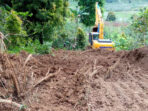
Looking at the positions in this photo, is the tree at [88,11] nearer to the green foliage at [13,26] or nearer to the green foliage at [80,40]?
the green foliage at [80,40]

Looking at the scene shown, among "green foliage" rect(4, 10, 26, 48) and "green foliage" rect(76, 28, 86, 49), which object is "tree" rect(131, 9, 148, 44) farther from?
"green foliage" rect(4, 10, 26, 48)

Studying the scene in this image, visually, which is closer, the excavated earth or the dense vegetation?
the excavated earth

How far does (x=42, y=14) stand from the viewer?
10.5 meters

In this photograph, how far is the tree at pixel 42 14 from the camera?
10.5 m

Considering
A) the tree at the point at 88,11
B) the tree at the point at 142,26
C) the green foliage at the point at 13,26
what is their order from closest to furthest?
the green foliage at the point at 13,26, the tree at the point at 142,26, the tree at the point at 88,11

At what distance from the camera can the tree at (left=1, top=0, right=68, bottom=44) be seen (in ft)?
34.6

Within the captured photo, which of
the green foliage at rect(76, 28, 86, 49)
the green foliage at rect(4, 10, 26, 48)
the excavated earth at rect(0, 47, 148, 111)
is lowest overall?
the green foliage at rect(76, 28, 86, 49)

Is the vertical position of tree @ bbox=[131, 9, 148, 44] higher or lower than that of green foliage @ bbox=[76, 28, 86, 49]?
higher

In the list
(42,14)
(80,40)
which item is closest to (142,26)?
(80,40)

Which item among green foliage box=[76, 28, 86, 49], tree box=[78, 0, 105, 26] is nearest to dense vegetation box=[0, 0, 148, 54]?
green foliage box=[76, 28, 86, 49]

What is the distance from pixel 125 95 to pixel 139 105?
13.5 inches

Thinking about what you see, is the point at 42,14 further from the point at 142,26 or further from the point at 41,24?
the point at 142,26

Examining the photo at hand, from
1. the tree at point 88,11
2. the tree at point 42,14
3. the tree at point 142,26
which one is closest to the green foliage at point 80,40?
the tree at point 42,14

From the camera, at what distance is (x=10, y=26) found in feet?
26.1
